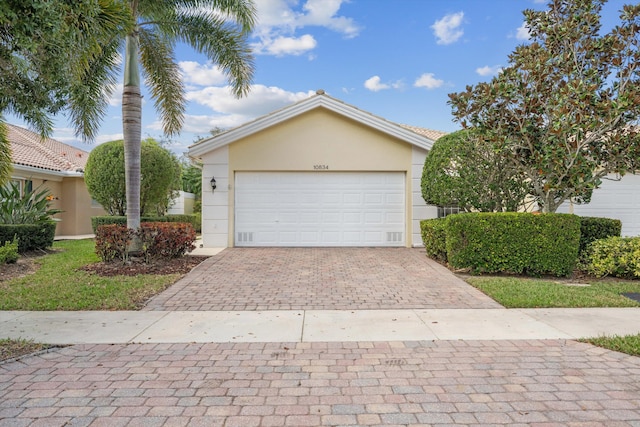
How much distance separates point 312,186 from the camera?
13.1 metres

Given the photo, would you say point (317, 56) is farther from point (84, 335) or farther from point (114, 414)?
point (114, 414)

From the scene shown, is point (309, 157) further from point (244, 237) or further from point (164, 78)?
point (164, 78)

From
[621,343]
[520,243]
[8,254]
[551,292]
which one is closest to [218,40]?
[8,254]

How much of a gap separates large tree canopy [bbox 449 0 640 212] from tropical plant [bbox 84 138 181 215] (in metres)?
12.1

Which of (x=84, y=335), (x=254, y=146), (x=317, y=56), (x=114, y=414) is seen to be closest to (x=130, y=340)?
(x=84, y=335)

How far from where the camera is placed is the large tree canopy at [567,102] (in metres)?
8.12

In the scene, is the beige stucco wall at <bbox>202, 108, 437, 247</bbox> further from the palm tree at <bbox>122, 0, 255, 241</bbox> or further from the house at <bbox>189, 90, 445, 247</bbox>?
the palm tree at <bbox>122, 0, 255, 241</bbox>

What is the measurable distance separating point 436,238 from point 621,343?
5655 mm

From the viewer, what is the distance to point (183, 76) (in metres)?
11.9

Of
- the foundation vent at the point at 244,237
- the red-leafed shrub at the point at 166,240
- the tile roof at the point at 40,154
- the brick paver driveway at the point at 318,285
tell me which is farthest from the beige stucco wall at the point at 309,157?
the tile roof at the point at 40,154

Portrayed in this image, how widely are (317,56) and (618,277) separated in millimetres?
11877

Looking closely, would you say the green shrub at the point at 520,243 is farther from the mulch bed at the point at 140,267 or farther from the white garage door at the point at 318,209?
the mulch bed at the point at 140,267

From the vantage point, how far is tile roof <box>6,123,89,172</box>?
53.6 feet

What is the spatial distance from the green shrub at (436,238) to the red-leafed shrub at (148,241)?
20.6 ft
